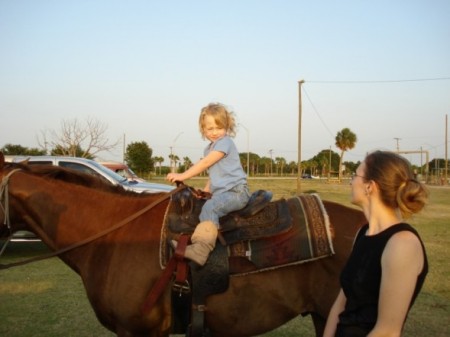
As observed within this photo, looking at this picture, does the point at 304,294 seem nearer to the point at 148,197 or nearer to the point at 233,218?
the point at 233,218

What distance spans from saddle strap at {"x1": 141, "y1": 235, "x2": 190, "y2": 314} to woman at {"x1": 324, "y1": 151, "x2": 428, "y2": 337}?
4.10 feet

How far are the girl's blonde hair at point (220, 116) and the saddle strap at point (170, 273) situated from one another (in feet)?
3.20

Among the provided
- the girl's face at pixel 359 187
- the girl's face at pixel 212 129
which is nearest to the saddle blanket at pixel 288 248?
the girl's face at pixel 212 129

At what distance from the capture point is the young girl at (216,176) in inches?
114

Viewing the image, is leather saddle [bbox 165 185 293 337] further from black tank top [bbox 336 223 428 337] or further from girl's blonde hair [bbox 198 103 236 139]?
black tank top [bbox 336 223 428 337]

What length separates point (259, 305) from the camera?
9.96 feet

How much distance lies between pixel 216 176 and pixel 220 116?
1.61 feet

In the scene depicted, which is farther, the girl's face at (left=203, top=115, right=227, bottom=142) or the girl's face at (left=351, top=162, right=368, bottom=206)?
the girl's face at (left=203, top=115, right=227, bottom=142)

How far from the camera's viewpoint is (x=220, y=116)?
128 inches

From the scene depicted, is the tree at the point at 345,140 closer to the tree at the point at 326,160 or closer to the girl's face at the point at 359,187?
the tree at the point at 326,160

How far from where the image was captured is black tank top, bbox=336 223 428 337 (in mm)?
1695

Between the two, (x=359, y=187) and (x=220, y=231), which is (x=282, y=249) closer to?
(x=220, y=231)

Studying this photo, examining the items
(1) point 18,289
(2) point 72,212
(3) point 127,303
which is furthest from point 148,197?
(1) point 18,289

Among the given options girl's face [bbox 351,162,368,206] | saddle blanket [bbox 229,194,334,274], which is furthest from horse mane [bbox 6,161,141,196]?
girl's face [bbox 351,162,368,206]
